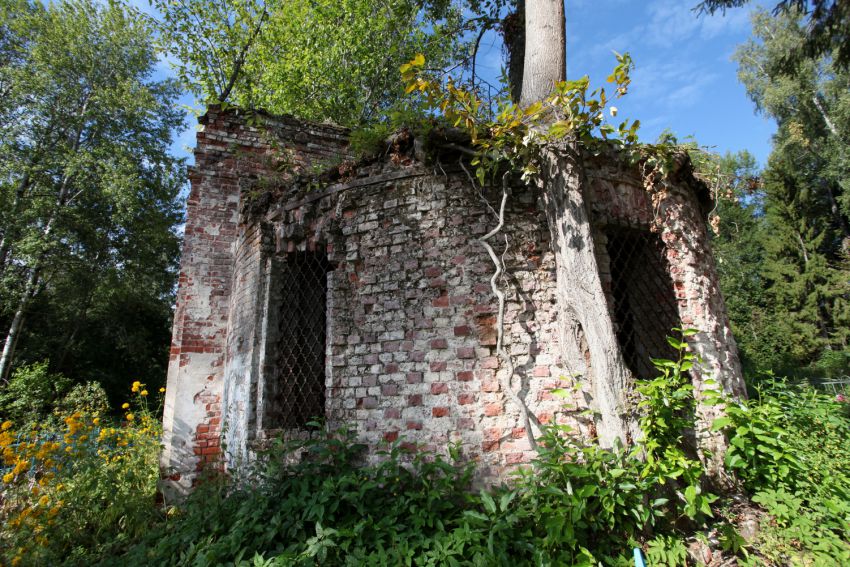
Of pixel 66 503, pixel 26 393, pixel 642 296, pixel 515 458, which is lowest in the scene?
pixel 66 503

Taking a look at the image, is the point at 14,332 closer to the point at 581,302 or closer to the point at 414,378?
the point at 414,378

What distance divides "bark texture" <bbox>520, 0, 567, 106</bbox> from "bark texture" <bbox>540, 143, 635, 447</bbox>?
131 cm

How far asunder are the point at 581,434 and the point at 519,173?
2480 mm

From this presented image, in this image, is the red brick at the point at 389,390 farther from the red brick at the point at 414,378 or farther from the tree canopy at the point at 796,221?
the tree canopy at the point at 796,221

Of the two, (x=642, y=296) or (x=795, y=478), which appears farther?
(x=642, y=296)

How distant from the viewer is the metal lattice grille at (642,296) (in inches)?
187

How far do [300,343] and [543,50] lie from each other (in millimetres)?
4468

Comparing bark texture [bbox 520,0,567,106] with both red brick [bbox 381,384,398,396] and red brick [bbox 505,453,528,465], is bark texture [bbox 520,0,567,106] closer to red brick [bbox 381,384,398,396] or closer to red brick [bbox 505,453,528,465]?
red brick [bbox 381,384,398,396]

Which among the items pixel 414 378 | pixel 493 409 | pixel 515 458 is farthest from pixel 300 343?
pixel 515 458

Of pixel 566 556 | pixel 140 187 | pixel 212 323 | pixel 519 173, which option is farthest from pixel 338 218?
pixel 140 187

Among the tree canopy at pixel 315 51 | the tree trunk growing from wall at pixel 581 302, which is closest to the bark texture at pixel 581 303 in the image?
the tree trunk growing from wall at pixel 581 302

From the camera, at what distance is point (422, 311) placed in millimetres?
4180

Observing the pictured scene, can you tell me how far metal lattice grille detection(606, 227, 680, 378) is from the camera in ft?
15.6

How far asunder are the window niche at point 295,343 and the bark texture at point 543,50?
313cm
